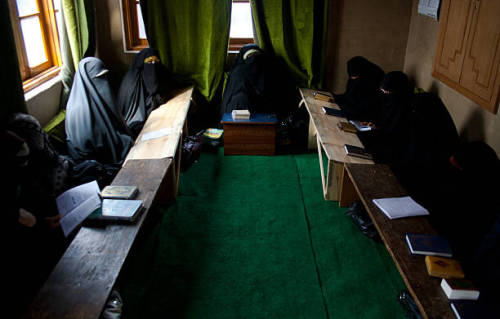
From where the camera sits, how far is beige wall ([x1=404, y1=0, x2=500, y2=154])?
11.9 ft

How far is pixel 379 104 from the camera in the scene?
473 cm

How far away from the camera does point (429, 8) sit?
4836 millimetres

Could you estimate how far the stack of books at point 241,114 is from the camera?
4.81 meters

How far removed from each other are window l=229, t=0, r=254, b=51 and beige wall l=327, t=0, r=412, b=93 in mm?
1161

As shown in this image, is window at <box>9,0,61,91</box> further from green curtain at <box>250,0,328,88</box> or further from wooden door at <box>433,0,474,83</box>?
wooden door at <box>433,0,474,83</box>

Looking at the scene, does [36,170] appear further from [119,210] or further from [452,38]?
[452,38]

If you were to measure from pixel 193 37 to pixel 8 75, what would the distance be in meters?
3.20

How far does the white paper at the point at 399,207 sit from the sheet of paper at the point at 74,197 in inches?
77.3

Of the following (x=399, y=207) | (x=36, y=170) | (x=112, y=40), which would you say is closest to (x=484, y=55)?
(x=399, y=207)

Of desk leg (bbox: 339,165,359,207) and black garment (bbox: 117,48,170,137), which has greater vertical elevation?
black garment (bbox: 117,48,170,137)

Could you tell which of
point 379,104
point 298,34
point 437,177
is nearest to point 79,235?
point 437,177

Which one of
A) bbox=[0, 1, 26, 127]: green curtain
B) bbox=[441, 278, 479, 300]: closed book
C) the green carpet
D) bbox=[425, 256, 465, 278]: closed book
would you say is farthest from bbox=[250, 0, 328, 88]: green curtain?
bbox=[441, 278, 479, 300]: closed book

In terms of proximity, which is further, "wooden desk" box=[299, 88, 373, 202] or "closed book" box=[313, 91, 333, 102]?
"closed book" box=[313, 91, 333, 102]

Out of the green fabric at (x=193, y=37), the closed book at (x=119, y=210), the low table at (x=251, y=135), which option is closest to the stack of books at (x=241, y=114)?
the low table at (x=251, y=135)
